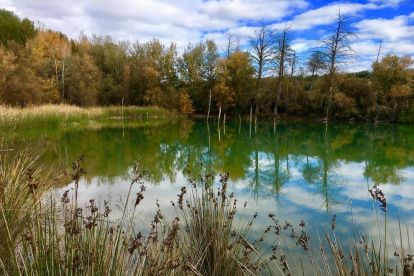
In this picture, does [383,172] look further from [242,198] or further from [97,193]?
[97,193]

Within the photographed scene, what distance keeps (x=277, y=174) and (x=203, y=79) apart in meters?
25.4

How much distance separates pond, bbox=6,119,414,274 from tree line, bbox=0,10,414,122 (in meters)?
11.9

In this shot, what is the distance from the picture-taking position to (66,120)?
1758cm

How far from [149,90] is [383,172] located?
2683 cm

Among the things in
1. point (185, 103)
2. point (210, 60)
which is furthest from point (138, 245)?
point (210, 60)

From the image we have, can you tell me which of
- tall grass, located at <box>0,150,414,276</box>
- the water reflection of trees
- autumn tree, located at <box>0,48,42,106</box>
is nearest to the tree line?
autumn tree, located at <box>0,48,42,106</box>

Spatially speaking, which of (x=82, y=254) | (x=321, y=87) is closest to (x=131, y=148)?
(x=82, y=254)

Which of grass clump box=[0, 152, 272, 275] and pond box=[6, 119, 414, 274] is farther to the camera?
pond box=[6, 119, 414, 274]

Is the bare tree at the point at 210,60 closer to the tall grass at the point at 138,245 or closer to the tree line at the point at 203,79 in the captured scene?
the tree line at the point at 203,79

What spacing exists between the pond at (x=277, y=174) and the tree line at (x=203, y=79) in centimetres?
1191

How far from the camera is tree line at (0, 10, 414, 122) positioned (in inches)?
904

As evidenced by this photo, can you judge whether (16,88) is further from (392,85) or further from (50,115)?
(392,85)

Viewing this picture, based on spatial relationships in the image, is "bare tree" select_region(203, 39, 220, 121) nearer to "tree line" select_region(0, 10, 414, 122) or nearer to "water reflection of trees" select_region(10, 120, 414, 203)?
"tree line" select_region(0, 10, 414, 122)

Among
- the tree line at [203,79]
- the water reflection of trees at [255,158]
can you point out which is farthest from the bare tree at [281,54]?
the water reflection of trees at [255,158]
